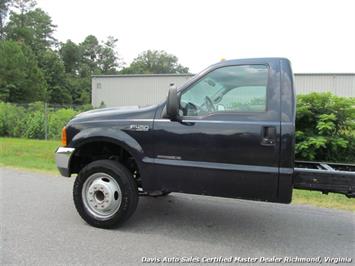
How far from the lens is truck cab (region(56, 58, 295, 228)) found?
434 cm

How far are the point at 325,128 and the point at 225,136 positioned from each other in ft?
14.7

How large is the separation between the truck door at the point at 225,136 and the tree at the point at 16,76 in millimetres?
41256

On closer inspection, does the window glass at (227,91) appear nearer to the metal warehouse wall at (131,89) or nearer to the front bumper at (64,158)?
the front bumper at (64,158)

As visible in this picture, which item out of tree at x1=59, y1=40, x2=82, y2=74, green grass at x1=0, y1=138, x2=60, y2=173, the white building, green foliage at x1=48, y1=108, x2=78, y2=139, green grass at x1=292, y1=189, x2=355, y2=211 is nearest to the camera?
green grass at x1=292, y1=189, x2=355, y2=211

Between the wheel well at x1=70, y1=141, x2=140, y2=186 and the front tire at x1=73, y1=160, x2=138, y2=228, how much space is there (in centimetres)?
23

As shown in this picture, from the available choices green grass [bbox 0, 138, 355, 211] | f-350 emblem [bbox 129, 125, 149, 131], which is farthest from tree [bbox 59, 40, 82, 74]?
f-350 emblem [bbox 129, 125, 149, 131]

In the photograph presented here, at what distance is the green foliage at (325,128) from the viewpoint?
309 inches

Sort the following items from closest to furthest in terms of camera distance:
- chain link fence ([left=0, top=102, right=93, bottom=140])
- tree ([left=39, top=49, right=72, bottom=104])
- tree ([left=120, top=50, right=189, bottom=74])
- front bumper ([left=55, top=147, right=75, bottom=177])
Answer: front bumper ([left=55, top=147, right=75, bottom=177]) < chain link fence ([left=0, top=102, right=93, bottom=140]) < tree ([left=39, top=49, right=72, bottom=104]) < tree ([left=120, top=50, right=189, bottom=74])

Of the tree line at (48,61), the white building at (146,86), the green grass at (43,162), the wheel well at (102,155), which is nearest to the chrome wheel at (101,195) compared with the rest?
the wheel well at (102,155)

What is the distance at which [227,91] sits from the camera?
466cm

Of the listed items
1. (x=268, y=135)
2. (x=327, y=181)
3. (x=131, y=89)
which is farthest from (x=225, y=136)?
(x=131, y=89)

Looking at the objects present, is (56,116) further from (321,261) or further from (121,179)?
(321,261)

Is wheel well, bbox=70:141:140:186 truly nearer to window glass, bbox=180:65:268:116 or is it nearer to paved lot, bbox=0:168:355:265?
paved lot, bbox=0:168:355:265

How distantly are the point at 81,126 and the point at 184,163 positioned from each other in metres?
1.45
